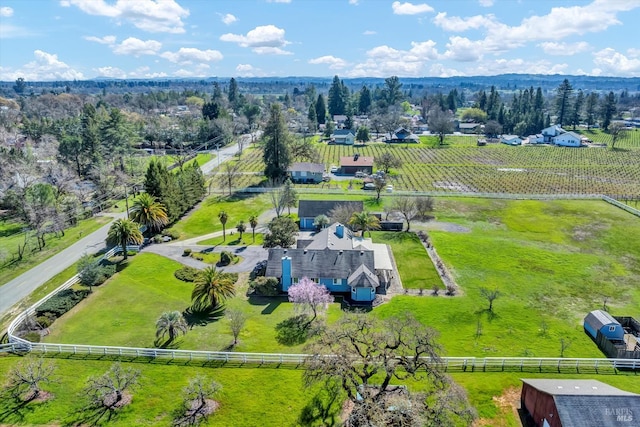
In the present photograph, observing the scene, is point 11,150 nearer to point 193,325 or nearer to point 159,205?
point 159,205

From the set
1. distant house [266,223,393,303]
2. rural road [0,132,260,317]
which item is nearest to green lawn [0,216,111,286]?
rural road [0,132,260,317]

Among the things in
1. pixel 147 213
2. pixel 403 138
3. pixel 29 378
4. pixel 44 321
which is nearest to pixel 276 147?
pixel 147 213

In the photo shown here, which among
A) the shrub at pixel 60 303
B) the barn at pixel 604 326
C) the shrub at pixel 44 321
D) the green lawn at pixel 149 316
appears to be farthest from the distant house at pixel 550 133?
the shrub at pixel 44 321

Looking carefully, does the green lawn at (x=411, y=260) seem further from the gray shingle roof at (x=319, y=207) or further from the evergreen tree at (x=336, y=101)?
the evergreen tree at (x=336, y=101)

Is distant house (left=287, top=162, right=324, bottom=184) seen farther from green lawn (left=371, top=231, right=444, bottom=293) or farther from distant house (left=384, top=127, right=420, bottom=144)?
distant house (left=384, top=127, right=420, bottom=144)

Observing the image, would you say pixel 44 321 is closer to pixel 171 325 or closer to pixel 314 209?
pixel 171 325
